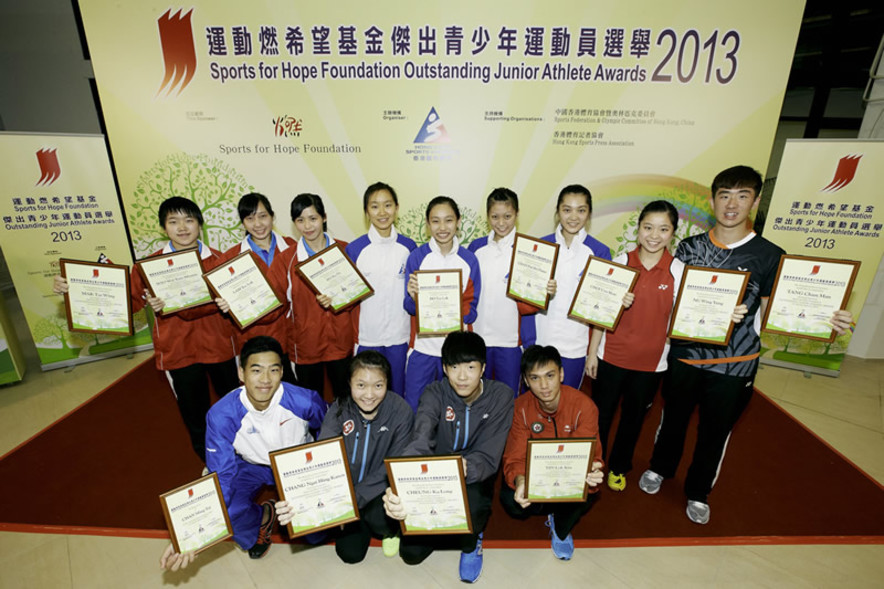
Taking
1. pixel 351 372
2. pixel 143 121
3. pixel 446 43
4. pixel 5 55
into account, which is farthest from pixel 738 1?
pixel 5 55

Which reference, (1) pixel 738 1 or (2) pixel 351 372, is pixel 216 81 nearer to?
(2) pixel 351 372

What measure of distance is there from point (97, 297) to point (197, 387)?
0.79 m

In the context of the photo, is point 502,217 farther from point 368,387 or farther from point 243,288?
point 243,288

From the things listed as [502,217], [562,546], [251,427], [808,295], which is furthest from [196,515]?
[808,295]

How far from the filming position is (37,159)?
3.66m

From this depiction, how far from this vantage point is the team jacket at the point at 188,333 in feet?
8.18

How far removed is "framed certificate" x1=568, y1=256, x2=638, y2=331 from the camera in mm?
2160

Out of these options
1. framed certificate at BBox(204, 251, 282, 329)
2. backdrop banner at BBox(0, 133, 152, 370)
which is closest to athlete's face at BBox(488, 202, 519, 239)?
framed certificate at BBox(204, 251, 282, 329)

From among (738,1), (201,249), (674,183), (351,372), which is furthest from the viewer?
(674,183)

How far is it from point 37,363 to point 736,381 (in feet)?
20.5

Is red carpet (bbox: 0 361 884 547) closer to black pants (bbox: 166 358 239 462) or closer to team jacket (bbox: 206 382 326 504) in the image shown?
black pants (bbox: 166 358 239 462)

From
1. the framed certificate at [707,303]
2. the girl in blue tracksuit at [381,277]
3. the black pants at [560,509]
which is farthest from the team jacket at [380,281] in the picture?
the framed certificate at [707,303]

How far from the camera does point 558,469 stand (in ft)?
5.83

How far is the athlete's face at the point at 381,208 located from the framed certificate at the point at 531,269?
2.74 feet
